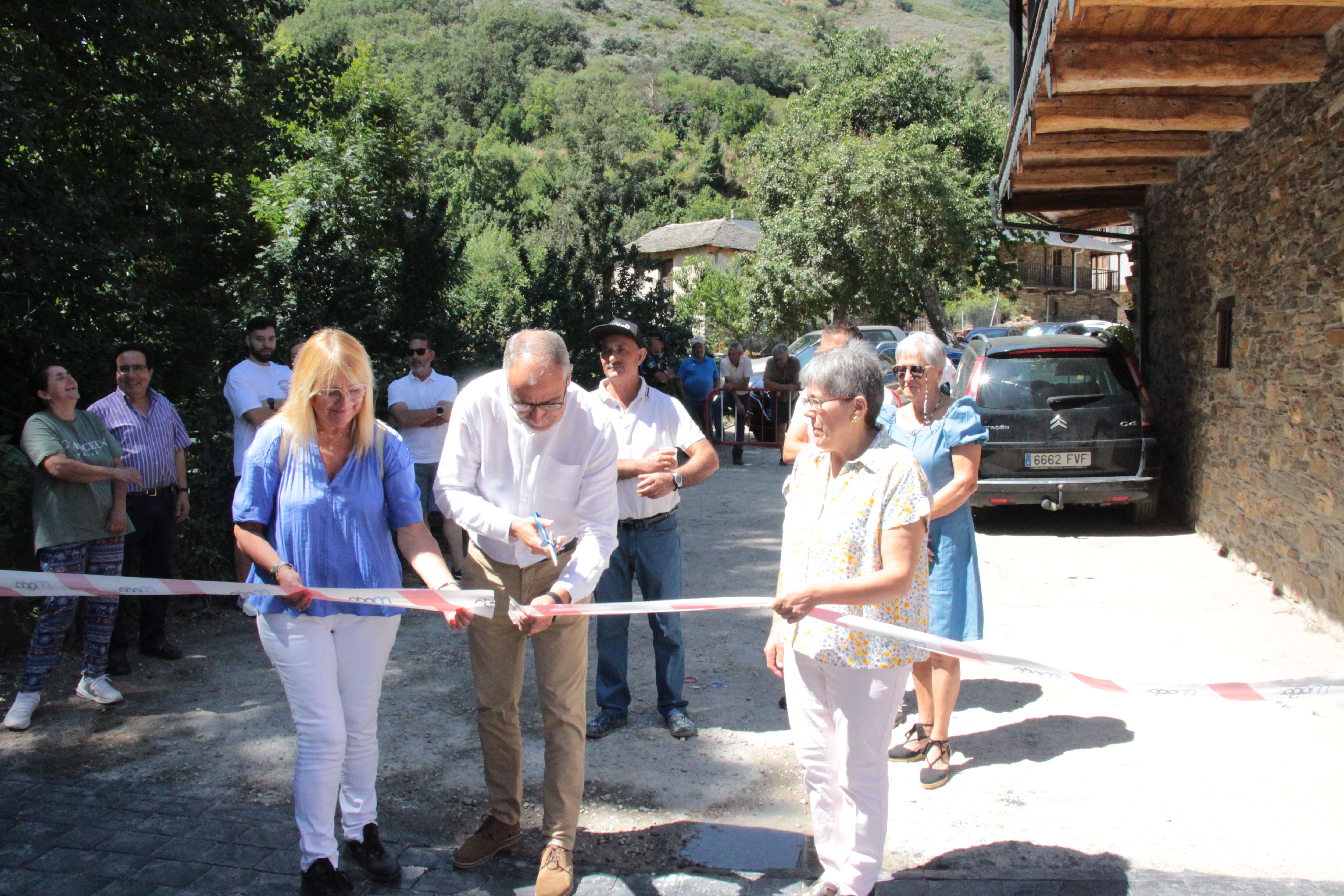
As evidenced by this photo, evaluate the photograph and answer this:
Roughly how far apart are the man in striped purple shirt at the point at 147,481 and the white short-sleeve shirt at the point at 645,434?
8.94ft

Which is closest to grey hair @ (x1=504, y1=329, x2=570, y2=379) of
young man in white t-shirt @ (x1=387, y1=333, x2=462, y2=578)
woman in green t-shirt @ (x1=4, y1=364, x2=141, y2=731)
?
woman in green t-shirt @ (x1=4, y1=364, x2=141, y2=731)

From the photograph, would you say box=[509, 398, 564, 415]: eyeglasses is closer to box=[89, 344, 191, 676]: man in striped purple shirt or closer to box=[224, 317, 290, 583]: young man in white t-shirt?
box=[89, 344, 191, 676]: man in striped purple shirt

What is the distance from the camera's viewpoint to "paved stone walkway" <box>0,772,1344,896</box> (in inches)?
→ 125

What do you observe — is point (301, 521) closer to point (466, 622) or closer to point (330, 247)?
point (466, 622)

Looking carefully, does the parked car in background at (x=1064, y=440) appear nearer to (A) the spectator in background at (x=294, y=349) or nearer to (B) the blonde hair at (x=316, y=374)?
(A) the spectator in background at (x=294, y=349)

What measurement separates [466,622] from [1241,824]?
9.58 ft

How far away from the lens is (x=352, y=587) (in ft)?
10.3

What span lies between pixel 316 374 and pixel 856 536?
1739 millimetres

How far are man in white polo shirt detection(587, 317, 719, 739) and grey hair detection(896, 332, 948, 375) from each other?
3.19ft

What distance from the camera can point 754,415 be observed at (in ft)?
53.7

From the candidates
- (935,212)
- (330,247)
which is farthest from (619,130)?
(330,247)

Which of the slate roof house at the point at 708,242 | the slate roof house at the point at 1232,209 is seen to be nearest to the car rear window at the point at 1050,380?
the slate roof house at the point at 1232,209

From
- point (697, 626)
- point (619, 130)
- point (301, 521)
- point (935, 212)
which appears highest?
point (619, 130)

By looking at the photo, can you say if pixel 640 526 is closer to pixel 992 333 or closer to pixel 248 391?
pixel 248 391
